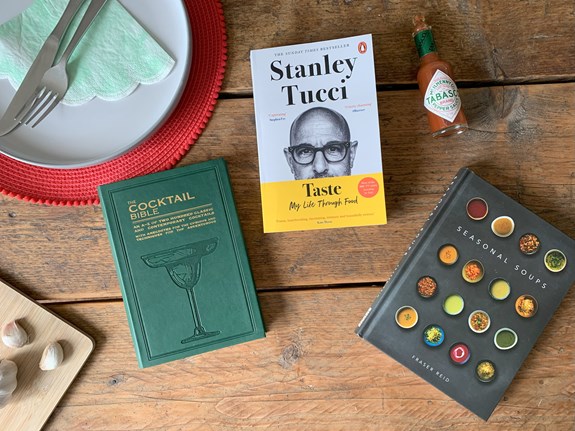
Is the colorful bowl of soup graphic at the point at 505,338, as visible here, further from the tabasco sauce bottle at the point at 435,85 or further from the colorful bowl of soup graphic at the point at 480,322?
the tabasco sauce bottle at the point at 435,85

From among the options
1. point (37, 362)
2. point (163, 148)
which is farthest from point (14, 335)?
point (163, 148)

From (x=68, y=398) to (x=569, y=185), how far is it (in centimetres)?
81

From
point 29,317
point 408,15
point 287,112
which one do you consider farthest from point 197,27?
point 29,317

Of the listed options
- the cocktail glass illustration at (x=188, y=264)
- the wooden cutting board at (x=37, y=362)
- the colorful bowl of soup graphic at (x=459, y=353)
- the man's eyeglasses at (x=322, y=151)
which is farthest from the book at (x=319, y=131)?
the wooden cutting board at (x=37, y=362)

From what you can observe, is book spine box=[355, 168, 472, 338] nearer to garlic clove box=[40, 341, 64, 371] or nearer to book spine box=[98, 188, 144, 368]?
book spine box=[98, 188, 144, 368]

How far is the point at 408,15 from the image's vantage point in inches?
30.2

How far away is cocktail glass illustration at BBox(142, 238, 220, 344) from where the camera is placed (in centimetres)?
76

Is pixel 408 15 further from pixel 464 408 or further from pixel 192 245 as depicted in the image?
pixel 464 408

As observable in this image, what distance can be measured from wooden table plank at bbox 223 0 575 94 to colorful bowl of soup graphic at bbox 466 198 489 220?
0.62ft

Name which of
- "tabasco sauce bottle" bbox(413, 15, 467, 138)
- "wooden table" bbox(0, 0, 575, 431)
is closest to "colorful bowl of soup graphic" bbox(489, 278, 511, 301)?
"wooden table" bbox(0, 0, 575, 431)

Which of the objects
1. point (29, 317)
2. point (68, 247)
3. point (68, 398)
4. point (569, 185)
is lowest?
point (68, 398)

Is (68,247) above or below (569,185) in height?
below

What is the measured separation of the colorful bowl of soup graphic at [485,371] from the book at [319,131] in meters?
0.25

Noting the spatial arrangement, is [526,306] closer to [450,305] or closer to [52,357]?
[450,305]
